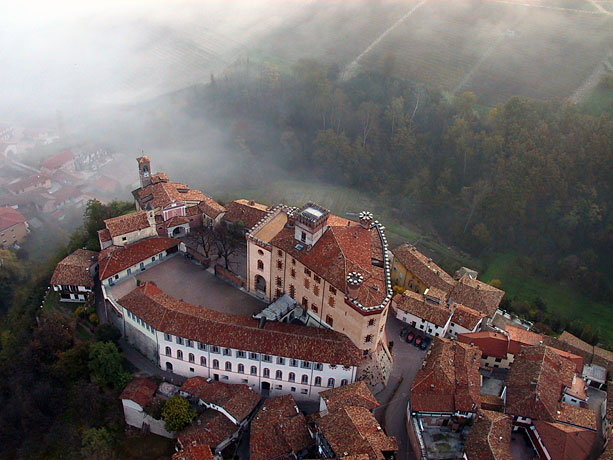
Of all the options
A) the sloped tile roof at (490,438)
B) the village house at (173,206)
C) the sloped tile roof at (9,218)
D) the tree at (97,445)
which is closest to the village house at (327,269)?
the sloped tile roof at (490,438)

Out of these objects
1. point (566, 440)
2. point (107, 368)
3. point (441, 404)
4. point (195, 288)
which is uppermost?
point (195, 288)

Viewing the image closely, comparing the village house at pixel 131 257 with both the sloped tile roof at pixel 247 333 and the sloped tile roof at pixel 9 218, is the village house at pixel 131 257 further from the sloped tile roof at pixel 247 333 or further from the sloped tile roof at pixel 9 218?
the sloped tile roof at pixel 9 218

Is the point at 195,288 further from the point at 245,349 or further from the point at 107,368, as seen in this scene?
the point at 245,349

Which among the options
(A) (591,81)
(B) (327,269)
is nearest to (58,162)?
(B) (327,269)

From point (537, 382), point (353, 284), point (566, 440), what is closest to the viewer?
point (566, 440)

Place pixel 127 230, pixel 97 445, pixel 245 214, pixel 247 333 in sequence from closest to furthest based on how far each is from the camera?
pixel 97 445
pixel 247 333
pixel 127 230
pixel 245 214

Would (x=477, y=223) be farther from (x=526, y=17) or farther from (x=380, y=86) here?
(x=526, y=17)

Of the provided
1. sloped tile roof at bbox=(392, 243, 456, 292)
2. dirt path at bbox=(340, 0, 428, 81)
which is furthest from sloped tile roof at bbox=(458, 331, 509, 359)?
dirt path at bbox=(340, 0, 428, 81)

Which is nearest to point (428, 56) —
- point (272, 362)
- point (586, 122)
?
point (586, 122)
